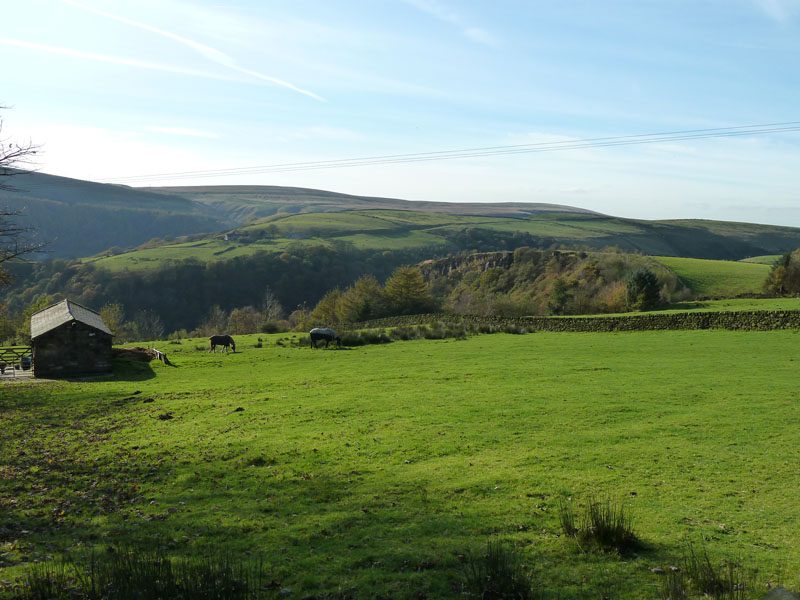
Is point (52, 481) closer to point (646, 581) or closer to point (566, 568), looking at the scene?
point (566, 568)

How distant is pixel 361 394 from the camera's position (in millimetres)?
22672

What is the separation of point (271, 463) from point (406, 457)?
3.39m

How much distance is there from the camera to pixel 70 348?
112 feet

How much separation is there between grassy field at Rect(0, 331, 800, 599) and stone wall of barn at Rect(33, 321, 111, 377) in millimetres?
7766

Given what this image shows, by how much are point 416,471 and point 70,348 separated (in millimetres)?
29619

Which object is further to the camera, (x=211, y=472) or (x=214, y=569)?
(x=211, y=472)

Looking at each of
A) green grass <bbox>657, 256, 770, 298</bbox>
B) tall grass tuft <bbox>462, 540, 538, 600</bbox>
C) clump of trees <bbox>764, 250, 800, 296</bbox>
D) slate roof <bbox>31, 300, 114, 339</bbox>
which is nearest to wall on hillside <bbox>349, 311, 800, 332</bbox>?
clump of trees <bbox>764, 250, 800, 296</bbox>

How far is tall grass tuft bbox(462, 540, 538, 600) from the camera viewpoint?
687cm

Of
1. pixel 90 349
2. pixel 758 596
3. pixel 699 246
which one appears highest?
pixel 699 246

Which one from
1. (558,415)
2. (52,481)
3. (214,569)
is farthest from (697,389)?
(52,481)

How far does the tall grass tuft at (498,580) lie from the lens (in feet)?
22.5

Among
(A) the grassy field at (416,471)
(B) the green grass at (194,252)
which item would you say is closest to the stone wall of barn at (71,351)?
(A) the grassy field at (416,471)

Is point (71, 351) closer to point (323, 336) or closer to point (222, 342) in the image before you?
point (222, 342)

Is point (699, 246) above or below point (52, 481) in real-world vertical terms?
above
